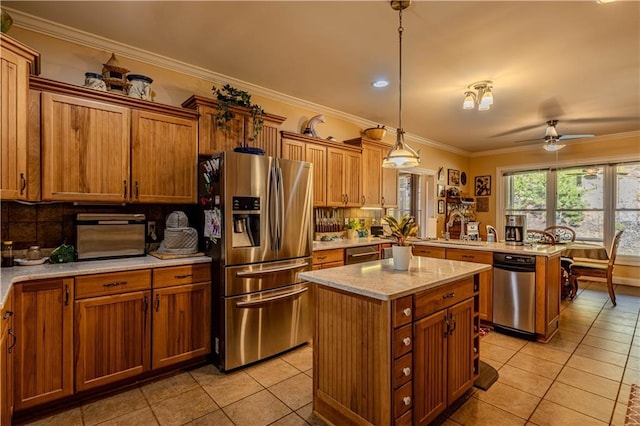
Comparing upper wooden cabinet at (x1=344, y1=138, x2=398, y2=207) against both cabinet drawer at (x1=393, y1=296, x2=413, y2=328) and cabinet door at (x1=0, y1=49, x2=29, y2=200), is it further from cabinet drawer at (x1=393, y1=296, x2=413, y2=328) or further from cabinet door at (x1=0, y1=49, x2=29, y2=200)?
cabinet door at (x1=0, y1=49, x2=29, y2=200)

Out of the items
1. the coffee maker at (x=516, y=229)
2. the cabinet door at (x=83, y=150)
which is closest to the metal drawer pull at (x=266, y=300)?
the cabinet door at (x=83, y=150)

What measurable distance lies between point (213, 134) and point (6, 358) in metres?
2.11

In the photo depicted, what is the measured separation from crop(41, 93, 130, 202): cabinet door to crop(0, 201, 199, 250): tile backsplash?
1.03ft

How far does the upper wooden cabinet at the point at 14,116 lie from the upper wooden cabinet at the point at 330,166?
216 centimetres

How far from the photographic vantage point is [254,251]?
2.72 m

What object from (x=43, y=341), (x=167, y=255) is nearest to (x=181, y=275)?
(x=167, y=255)

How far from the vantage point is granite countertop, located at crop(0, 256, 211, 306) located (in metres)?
1.87

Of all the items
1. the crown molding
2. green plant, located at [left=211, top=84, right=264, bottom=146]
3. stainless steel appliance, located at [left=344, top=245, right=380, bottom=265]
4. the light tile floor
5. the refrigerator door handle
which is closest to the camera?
the light tile floor

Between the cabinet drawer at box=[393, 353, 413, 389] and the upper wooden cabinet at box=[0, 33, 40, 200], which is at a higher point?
the upper wooden cabinet at box=[0, 33, 40, 200]

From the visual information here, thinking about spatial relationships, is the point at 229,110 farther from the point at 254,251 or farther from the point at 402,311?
the point at 402,311

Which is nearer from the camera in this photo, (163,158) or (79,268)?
(79,268)

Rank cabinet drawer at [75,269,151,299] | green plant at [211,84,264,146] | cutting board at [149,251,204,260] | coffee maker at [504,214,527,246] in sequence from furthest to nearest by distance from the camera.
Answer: coffee maker at [504,214,527,246], green plant at [211,84,264,146], cutting board at [149,251,204,260], cabinet drawer at [75,269,151,299]

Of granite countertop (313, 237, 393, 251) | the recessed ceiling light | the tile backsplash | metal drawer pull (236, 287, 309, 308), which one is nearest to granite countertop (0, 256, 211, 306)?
the tile backsplash

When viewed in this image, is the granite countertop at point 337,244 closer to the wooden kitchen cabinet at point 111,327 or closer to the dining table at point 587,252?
the wooden kitchen cabinet at point 111,327
